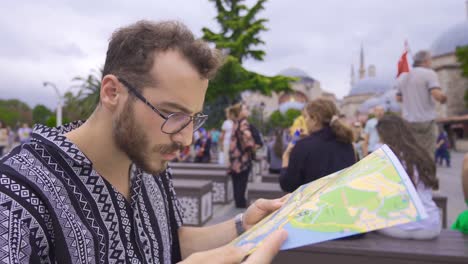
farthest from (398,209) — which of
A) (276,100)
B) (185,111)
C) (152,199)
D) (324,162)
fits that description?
(276,100)

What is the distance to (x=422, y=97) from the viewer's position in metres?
5.36

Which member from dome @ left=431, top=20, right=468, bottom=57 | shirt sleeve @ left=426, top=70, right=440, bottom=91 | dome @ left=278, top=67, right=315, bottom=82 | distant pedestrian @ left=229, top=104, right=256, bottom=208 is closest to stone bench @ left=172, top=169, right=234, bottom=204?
distant pedestrian @ left=229, top=104, right=256, bottom=208

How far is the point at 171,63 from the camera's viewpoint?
1.36 meters

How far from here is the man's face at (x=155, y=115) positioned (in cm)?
135

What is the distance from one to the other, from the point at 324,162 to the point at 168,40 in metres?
2.63

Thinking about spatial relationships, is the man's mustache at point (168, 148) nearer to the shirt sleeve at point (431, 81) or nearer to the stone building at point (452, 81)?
the shirt sleeve at point (431, 81)

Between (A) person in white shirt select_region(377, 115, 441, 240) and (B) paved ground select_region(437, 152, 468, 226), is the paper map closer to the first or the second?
(A) person in white shirt select_region(377, 115, 441, 240)

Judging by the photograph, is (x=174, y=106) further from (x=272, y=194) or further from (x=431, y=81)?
(x=431, y=81)

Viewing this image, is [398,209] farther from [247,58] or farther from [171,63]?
[247,58]

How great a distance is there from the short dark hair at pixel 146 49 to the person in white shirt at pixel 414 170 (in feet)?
7.40

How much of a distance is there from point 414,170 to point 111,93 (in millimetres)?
2841

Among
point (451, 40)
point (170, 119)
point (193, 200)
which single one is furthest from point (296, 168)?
point (451, 40)

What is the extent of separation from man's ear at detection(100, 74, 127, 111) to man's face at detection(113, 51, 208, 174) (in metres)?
0.04

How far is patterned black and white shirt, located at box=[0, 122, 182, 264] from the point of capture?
3.37 ft
